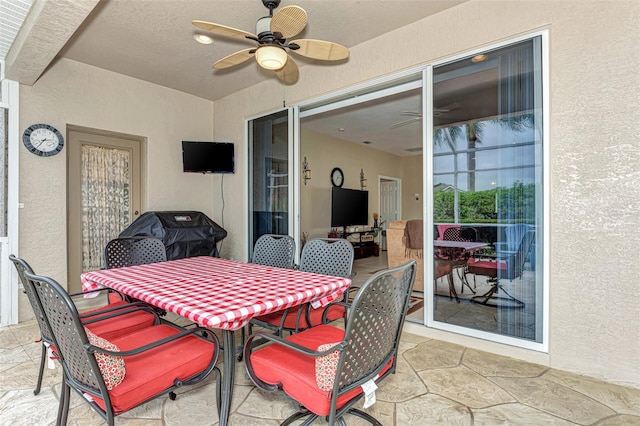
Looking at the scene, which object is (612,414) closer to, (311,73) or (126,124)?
(311,73)

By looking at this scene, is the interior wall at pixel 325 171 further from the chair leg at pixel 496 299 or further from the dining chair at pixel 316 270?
the chair leg at pixel 496 299

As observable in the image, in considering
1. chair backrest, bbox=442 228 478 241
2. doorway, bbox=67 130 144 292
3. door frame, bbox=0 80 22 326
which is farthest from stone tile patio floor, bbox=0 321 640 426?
doorway, bbox=67 130 144 292

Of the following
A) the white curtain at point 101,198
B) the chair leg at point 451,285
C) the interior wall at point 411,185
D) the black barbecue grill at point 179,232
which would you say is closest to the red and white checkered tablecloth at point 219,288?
the chair leg at point 451,285

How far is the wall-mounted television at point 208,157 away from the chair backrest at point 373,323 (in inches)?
150

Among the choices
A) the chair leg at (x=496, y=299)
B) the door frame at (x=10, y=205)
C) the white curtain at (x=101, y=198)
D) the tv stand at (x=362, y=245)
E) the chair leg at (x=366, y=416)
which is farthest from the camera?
the tv stand at (x=362, y=245)

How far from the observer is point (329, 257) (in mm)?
2518

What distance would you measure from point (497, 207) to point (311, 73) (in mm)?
2497

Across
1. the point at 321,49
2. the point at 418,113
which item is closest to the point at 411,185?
the point at 418,113

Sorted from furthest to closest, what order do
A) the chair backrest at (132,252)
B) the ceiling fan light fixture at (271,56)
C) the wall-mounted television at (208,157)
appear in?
the wall-mounted television at (208,157)
the chair backrest at (132,252)
the ceiling fan light fixture at (271,56)

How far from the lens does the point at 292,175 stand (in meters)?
4.13

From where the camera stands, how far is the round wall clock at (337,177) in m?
7.37

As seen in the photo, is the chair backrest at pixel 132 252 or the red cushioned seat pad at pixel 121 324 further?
the chair backrest at pixel 132 252

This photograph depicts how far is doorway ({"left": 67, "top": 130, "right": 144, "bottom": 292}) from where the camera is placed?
3893mm

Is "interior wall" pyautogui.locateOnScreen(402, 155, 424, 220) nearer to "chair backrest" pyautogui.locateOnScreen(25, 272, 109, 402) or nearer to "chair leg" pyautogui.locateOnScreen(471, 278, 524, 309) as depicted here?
"chair leg" pyautogui.locateOnScreen(471, 278, 524, 309)
